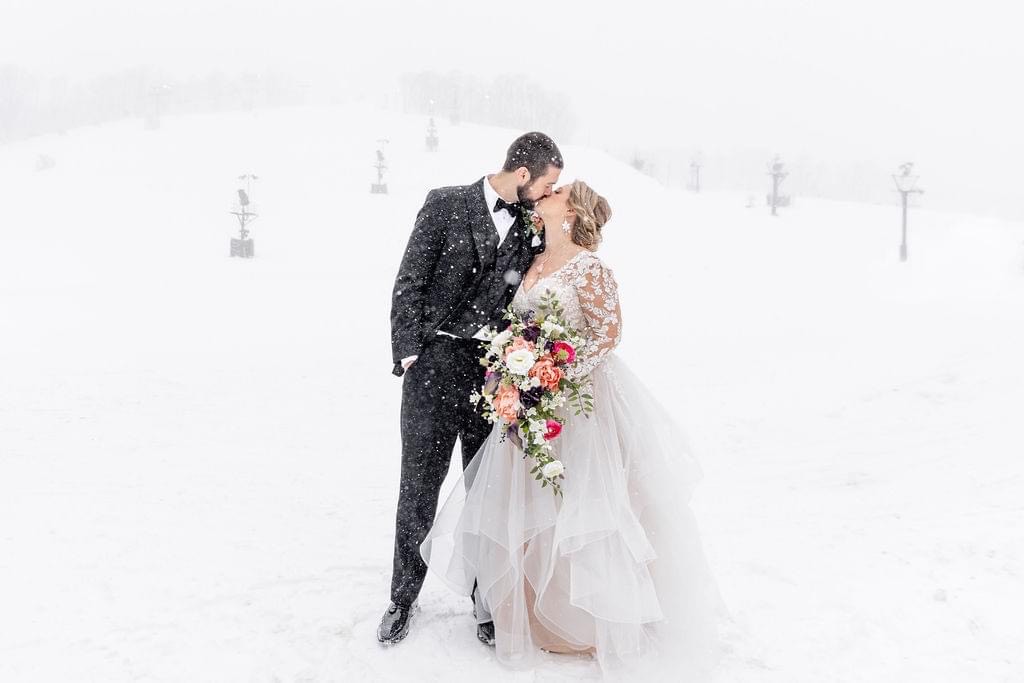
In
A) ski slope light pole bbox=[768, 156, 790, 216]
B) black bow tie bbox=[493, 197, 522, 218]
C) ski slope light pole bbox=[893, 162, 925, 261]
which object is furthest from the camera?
ski slope light pole bbox=[768, 156, 790, 216]

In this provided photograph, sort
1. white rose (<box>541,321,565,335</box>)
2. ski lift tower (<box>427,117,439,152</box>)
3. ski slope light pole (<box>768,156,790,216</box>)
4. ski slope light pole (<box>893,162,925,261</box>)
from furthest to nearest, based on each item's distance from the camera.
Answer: ski lift tower (<box>427,117,439,152</box>) < ski slope light pole (<box>768,156,790,216</box>) < ski slope light pole (<box>893,162,925,261</box>) < white rose (<box>541,321,565,335</box>)

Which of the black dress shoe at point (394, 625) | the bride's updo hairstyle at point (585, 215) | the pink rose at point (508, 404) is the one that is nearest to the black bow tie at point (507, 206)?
the bride's updo hairstyle at point (585, 215)

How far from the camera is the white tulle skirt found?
350cm

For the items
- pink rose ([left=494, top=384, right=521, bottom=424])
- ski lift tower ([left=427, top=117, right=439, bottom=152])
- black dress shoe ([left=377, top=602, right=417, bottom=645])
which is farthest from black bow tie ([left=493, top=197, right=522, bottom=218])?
ski lift tower ([left=427, top=117, right=439, bottom=152])

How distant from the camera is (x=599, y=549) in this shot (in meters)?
3.52

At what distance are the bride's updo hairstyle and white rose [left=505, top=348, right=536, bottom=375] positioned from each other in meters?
0.83

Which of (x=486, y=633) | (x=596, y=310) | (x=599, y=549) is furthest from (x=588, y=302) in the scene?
(x=486, y=633)

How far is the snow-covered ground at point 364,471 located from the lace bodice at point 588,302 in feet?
5.70

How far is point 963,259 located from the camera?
26.4m

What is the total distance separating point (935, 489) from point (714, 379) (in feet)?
16.9

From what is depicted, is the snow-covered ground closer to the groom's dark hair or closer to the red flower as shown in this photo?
the red flower

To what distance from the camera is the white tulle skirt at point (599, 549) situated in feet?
11.5

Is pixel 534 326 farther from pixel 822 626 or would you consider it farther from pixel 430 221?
pixel 822 626

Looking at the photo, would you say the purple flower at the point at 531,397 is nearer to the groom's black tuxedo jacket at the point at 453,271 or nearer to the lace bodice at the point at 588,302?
the lace bodice at the point at 588,302
